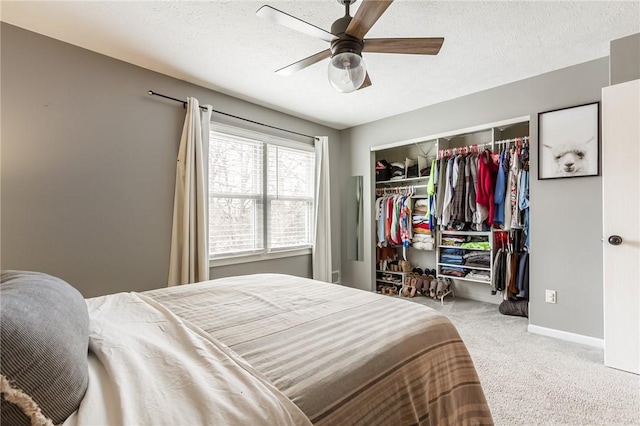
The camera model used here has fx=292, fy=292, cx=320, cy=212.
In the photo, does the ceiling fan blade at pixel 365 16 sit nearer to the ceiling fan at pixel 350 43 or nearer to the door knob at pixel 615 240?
the ceiling fan at pixel 350 43

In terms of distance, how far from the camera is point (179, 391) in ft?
2.35

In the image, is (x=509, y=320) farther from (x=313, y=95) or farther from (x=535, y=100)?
(x=313, y=95)

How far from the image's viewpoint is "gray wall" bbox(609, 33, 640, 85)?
219 cm

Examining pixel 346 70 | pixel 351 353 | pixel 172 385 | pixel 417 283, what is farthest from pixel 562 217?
pixel 172 385

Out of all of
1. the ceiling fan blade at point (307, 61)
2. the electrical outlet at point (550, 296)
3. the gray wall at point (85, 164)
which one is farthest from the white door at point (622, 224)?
the gray wall at point (85, 164)

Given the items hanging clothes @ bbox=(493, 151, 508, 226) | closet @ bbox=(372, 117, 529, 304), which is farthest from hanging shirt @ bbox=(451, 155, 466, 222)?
hanging clothes @ bbox=(493, 151, 508, 226)

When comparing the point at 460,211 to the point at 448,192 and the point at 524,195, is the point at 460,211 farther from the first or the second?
the point at 524,195

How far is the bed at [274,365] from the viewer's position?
2.23ft

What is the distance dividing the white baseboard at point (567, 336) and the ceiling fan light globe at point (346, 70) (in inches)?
111

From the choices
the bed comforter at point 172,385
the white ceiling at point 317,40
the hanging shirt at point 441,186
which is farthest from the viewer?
the hanging shirt at point 441,186

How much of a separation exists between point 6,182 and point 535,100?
4.41 meters

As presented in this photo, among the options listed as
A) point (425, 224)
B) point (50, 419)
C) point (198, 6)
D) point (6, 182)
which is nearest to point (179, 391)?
point (50, 419)

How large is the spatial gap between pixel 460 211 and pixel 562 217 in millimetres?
924

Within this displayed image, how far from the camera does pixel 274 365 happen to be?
2.90ft
